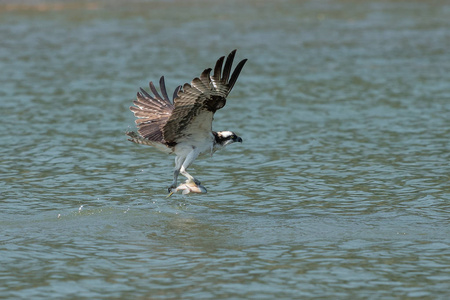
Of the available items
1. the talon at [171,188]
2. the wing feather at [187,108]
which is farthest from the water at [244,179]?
the wing feather at [187,108]

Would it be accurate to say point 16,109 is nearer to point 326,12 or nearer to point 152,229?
point 152,229

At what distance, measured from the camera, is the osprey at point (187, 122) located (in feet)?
30.8

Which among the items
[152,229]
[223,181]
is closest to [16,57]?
[223,181]

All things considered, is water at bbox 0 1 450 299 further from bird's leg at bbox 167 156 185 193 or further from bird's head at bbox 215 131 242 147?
bird's head at bbox 215 131 242 147

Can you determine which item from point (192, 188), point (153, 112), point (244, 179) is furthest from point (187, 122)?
point (244, 179)

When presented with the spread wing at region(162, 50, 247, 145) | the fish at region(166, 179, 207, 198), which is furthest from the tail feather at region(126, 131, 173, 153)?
the fish at region(166, 179, 207, 198)

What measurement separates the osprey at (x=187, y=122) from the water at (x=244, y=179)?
2.61ft

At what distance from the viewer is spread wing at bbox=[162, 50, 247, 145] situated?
910 cm

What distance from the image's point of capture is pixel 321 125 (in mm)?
15875

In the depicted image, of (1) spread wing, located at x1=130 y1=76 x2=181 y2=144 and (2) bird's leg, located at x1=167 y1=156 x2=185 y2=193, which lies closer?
(2) bird's leg, located at x1=167 y1=156 x2=185 y2=193

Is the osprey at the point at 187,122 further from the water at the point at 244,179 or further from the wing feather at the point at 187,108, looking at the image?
the water at the point at 244,179

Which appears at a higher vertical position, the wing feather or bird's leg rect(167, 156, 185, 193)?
the wing feather

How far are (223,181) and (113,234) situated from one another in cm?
→ 296

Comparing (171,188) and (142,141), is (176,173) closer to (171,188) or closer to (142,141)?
(171,188)
